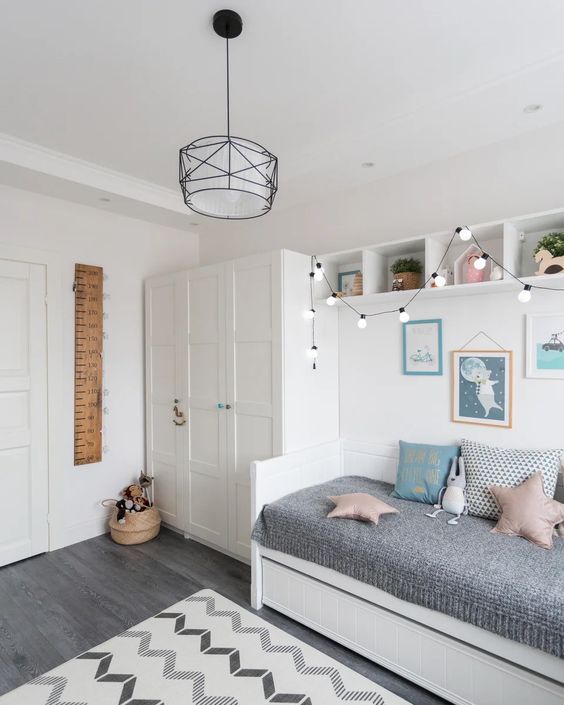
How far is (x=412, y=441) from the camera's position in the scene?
2.90 meters

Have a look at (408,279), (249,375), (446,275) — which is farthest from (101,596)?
(446,275)

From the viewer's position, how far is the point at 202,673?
2082 mm

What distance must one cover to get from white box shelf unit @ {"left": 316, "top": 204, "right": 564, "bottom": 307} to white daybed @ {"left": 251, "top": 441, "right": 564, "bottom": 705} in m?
1.06

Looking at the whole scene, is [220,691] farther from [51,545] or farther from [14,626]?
[51,545]

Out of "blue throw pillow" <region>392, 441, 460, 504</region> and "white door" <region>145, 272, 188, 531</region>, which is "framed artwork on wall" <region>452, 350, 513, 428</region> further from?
"white door" <region>145, 272, 188, 531</region>

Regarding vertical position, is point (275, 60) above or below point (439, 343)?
above

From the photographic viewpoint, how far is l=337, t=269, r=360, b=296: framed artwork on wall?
3002mm

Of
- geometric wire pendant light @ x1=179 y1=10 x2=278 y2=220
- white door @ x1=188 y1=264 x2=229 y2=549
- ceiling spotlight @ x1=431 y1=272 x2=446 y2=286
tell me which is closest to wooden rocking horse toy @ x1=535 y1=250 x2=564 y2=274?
ceiling spotlight @ x1=431 y1=272 x2=446 y2=286

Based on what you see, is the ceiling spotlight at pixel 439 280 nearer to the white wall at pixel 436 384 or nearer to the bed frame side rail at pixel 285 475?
the white wall at pixel 436 384

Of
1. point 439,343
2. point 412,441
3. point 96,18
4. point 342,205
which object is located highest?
point 96,18

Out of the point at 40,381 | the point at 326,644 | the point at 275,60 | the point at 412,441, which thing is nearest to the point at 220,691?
the point at 326,644

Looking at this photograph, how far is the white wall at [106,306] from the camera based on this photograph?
332 cm

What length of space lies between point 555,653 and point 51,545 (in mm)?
3162

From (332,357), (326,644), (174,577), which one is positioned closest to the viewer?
(326,644)
